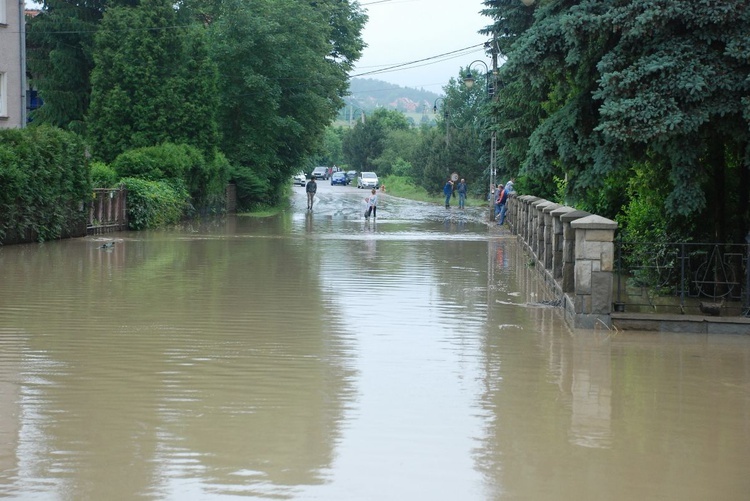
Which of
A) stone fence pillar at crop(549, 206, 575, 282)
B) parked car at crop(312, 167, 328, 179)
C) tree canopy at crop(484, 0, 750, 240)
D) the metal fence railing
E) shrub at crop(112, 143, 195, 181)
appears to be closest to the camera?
tree canopy at crop(484, 0, 750, 240)

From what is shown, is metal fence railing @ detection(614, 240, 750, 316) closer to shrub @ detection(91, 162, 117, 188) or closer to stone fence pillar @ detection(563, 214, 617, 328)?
stone fence pillar @ detection(563, 214, 617, 328)

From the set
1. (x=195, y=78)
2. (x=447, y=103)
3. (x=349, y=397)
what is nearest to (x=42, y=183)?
(x=195, y=78)

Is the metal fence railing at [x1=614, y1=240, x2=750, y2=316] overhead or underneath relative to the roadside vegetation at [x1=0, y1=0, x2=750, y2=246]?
underneath

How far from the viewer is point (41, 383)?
9031 millimetres

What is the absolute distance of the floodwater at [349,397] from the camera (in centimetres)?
646

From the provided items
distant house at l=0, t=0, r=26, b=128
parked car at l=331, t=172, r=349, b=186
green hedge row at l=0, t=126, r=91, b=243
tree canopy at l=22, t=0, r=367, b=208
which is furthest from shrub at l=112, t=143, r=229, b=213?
parked car at l=331, t=172, r=349, b=186

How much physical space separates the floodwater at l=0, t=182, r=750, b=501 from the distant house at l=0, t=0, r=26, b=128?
19343 mm

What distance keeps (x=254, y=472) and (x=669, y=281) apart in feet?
36.3

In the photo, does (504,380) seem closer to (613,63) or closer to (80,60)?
(613,63)

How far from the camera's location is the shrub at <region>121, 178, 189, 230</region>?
33.0m

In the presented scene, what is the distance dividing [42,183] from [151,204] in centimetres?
777

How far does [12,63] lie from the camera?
34.5 meters

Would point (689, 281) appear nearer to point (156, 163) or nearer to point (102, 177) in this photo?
point (102, 177)

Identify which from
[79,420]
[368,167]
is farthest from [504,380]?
[368,167]
